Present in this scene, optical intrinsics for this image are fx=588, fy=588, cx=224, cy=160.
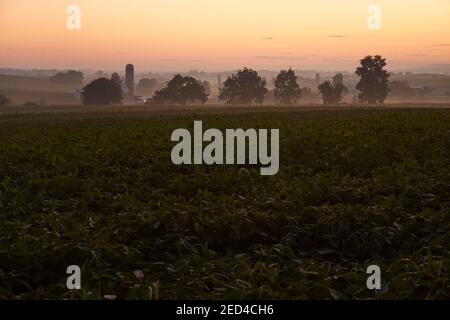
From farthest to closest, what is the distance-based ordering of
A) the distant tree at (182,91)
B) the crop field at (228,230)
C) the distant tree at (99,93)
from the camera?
the distant tree at (182,91) < the distant tree at (99,93) < the crop field at (228,230)

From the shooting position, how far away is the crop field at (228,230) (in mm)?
7250

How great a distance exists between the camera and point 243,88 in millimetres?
130250

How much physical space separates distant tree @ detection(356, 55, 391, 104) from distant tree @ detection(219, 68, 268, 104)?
21815mm

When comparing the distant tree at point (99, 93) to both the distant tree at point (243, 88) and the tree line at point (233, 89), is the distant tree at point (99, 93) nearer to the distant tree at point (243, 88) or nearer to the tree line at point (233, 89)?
the tree line at point (233, 89)

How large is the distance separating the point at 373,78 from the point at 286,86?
21.9 metres

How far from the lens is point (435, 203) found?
441 inches

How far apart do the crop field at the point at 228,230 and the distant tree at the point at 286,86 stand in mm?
123696

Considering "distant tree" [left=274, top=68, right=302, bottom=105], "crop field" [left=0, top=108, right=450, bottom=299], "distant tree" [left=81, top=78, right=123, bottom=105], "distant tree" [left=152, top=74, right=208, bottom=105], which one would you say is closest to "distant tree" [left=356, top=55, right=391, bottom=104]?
"distant tree" [left=274, top=68, right=302, bottom=105]

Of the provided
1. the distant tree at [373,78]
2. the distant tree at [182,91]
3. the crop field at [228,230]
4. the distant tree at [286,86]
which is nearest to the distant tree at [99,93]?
the distant tree at [182,91]

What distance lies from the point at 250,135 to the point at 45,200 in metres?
14.7

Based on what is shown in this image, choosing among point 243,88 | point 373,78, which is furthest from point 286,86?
point 373,78

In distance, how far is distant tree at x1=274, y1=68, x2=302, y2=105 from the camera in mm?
139125
